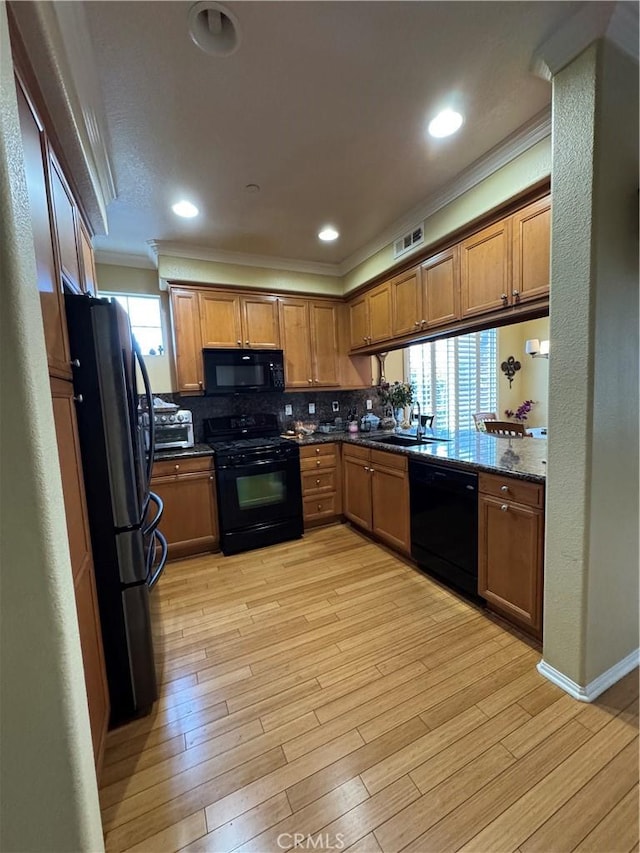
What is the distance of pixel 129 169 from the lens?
2.08 meters

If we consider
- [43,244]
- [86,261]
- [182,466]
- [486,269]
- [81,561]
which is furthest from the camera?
[182,466]

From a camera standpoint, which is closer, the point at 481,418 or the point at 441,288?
the point at 441,288

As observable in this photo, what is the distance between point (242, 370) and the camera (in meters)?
3.46

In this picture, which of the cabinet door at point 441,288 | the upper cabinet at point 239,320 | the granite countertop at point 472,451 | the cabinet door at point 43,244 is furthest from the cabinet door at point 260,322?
the cabinet door at point 43,244

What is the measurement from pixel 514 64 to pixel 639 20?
419 mm

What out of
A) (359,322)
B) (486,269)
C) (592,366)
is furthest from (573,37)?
(359,322)

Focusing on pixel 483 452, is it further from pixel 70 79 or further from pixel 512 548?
pixel 70 79

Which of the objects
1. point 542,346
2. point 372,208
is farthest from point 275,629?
point 542,346

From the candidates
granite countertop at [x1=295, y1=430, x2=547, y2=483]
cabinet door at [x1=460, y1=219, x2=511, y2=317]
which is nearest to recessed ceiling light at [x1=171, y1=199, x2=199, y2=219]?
cabinet door at [x1=460, y1=219, x2=511, y2=317]

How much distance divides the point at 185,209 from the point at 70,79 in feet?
4.22

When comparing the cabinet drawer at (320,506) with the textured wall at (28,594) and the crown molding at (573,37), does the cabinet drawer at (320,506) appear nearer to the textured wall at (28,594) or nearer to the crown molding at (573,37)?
the textured wall at (28,594)

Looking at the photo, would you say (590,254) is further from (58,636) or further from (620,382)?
(58,636)

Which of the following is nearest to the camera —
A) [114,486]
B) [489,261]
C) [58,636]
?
[58,636]

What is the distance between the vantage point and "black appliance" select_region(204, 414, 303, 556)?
10.0ft
